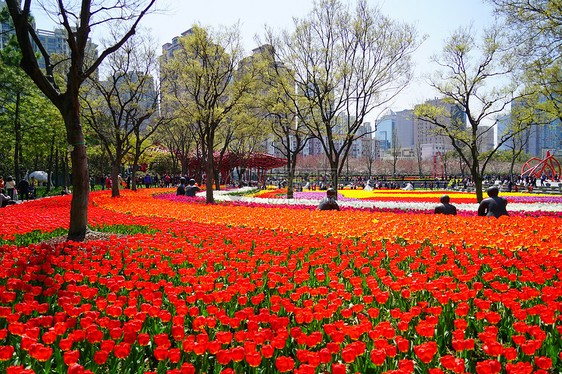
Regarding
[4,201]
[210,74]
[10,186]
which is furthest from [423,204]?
[10,186]

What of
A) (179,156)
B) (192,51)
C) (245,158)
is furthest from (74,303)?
(179,156)

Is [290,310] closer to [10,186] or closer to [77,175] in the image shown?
[77,175]

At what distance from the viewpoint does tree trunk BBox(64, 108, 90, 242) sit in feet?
23.3

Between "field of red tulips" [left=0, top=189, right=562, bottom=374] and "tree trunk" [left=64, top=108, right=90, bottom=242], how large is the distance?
84 centimetres

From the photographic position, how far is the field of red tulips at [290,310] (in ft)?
7.27

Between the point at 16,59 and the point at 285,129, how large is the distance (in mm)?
15798

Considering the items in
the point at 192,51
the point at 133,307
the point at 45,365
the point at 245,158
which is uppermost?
the point at 192,51

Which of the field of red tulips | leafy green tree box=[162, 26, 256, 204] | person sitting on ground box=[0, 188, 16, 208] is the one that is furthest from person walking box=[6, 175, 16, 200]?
the field of red tulips

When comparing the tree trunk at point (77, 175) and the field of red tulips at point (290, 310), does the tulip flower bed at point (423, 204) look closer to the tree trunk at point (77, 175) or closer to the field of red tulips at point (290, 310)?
the field of red tulips at point (290, 310)

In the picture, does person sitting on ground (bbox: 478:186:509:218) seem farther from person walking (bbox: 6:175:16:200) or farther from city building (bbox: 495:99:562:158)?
person walking (bbox: 6:175:16:200)

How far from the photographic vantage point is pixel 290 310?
2.82 meters

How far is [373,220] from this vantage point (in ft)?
27.4

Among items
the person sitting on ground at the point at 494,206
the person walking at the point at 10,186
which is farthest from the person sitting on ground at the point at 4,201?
the person sitting on ground at the point at 494,206

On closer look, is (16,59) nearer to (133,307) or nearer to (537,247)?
(133,307)
